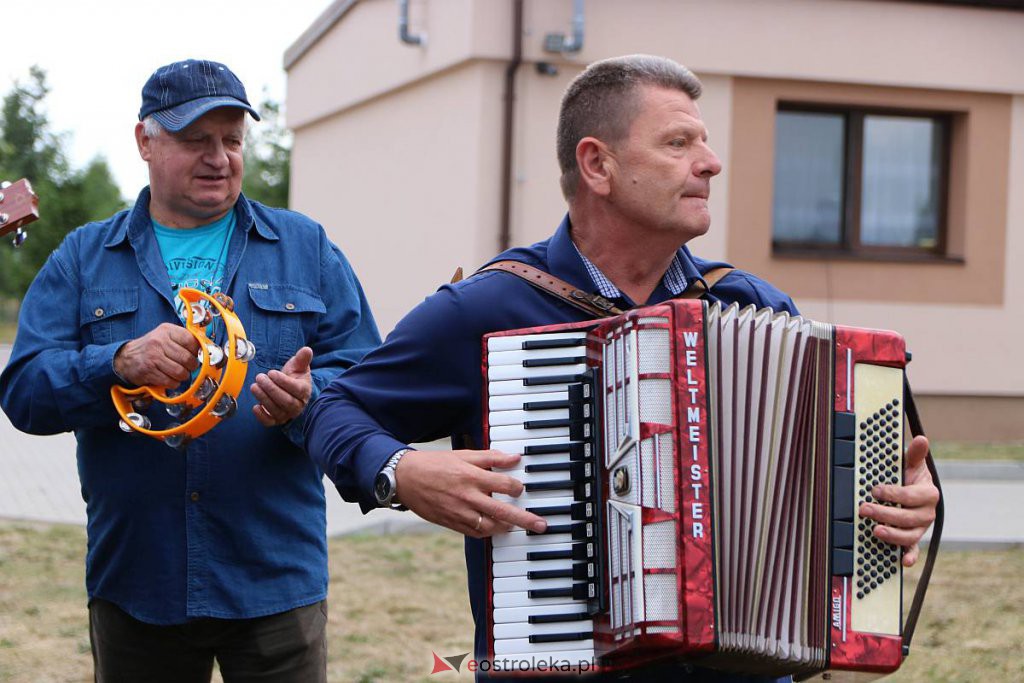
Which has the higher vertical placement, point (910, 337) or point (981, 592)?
point (910, 337)

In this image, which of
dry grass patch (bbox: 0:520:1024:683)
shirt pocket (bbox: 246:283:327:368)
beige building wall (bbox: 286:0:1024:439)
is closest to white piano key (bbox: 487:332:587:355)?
shirt pocket (bbox: 246:283:327:368)

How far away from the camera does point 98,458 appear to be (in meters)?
3.11

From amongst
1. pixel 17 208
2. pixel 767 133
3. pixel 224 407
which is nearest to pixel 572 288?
pixel 224 407

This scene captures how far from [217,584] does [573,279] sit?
1.20 meters

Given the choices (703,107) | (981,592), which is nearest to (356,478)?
(981,592)

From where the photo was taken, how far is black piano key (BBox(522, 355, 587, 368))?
2.38 meters

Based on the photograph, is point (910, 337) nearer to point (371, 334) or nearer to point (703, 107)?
point (703, 107)

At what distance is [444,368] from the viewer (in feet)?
8.58

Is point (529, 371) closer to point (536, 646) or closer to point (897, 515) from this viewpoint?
Answer: point (536, 646)

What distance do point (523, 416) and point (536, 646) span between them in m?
0.43

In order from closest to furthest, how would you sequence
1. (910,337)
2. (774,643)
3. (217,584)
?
1. (774,643)
2. (217,584)
3. (910,337)

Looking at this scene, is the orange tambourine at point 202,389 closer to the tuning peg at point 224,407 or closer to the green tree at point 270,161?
the tuning peg at point 224,407

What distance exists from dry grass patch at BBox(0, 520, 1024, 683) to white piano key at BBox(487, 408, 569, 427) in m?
3.16

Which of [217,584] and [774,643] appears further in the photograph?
[217,584]
